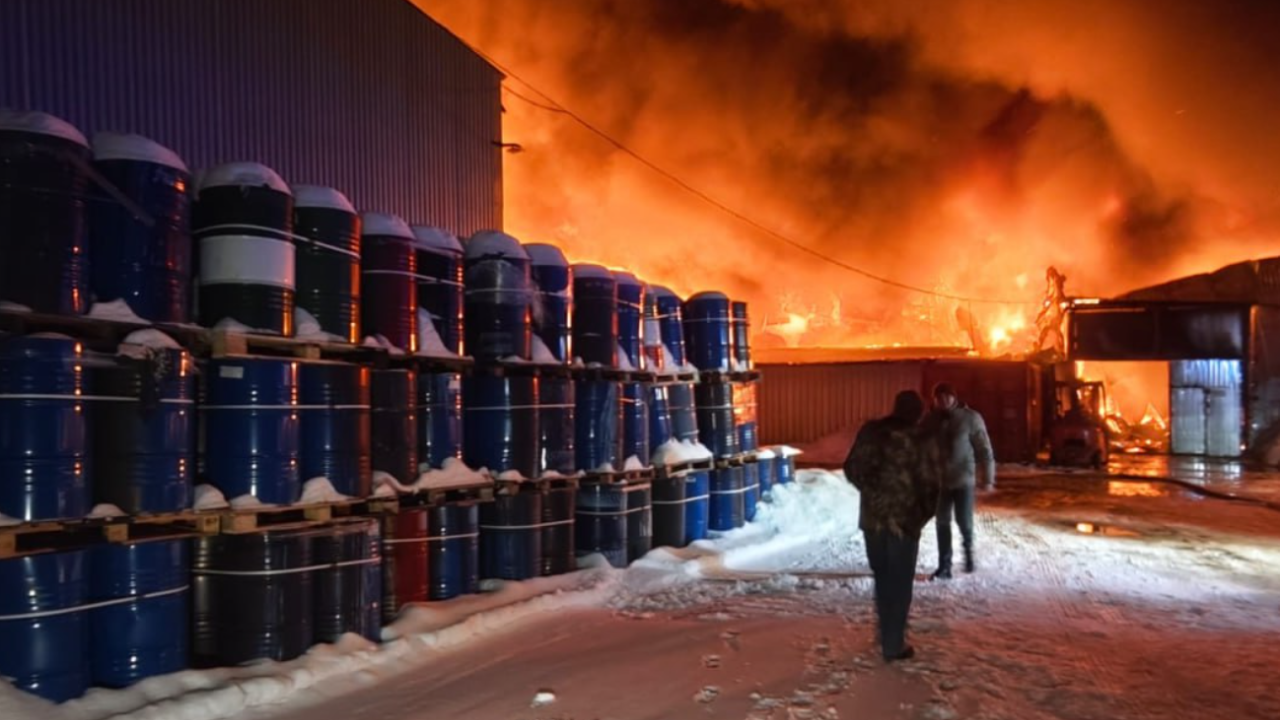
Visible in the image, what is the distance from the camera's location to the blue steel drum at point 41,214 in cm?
536

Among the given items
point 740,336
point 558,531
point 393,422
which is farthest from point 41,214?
point 740,336

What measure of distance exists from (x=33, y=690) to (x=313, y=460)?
7.38ft

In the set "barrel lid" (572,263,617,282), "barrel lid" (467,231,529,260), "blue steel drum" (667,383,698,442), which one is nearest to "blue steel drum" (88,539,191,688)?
"barrel lid" (467,231,529,260)

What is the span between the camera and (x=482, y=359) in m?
8.76

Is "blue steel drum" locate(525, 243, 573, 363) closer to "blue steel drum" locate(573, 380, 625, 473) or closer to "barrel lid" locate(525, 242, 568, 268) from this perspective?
"barrel lid" locate(525, 242, 568, 268)

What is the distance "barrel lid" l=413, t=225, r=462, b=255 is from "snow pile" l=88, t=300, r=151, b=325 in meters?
2.71

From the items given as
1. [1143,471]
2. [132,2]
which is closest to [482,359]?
[132,2]

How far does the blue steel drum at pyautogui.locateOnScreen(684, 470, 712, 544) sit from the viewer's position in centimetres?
1105

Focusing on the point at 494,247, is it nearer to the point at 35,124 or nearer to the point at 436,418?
the point at 436,418

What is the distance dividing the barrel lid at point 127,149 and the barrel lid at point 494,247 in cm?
323

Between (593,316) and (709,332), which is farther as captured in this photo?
(709,332)

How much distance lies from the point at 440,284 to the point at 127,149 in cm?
288

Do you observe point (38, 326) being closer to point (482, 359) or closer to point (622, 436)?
point (482, 359)

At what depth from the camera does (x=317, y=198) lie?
7.05 meters
